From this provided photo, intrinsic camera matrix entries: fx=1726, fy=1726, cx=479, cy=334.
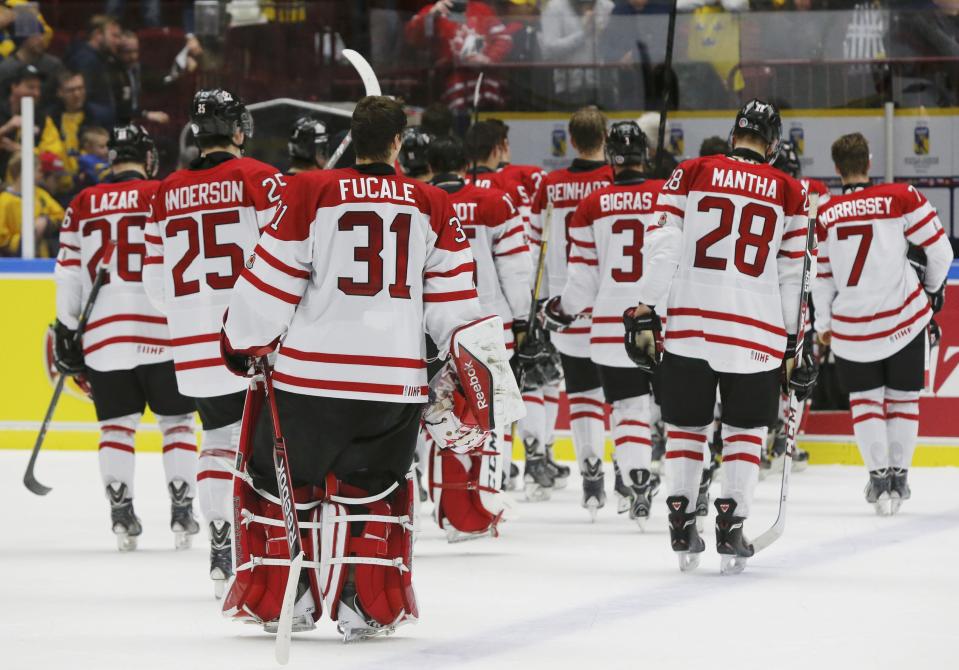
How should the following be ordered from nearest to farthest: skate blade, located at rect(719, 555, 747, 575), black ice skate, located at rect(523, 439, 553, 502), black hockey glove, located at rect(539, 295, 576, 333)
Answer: skate blade, located at rect(719, 555, 747, 575) < black hockey glove, located at rect(539, 295, 576, 333) < black ice skate, located at rect(523, 439, 553, 502)

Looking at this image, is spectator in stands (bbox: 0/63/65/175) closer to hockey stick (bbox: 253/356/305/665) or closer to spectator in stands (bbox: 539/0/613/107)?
spectator in stands (bbox: 539/0/613/107)

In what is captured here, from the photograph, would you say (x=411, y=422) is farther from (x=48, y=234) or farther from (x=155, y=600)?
(x=48, y=234)

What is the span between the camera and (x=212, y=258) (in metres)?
5.20

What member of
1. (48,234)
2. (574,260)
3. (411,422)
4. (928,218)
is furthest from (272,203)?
(48,234)

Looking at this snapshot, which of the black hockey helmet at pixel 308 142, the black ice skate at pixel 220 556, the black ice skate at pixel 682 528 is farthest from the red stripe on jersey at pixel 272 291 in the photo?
the black ice skate at pixel 682 528

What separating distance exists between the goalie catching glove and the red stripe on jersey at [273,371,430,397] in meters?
0.15

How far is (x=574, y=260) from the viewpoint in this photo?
22.7 feet

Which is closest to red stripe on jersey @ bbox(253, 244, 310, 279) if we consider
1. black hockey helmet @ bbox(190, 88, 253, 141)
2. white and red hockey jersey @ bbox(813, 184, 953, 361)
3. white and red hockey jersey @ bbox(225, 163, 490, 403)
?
white and red hockey jersey @ bbox(225, 163, 490, 403)

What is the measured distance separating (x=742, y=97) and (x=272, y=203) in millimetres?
4718

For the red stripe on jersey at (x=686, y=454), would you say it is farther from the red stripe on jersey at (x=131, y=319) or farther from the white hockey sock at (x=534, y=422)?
the white hockey sock at (x=534, y=422)

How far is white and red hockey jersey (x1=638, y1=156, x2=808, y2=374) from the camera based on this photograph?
5.33 metres

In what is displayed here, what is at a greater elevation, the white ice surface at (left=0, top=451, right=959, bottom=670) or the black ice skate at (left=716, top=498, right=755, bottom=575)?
the black ice skate at (left=716, top=498, right=755, bottom=575)

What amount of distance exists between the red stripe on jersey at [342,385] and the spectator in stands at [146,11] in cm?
682

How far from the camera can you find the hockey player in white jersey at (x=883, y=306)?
709 centimetres
